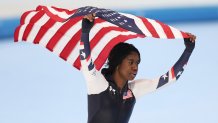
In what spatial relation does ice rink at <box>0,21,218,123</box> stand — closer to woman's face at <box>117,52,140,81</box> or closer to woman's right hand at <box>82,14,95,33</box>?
woman's face at <box>117,52,140,81</box>

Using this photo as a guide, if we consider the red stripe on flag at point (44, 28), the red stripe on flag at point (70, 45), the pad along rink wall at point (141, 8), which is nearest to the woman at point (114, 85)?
the red stripe on flag at point (70, 45)

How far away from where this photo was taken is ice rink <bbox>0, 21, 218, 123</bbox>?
497 centimetres

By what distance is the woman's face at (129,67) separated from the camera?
126 inches

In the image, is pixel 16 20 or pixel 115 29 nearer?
pixel 115 29

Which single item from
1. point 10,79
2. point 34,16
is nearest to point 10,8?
point 10,79

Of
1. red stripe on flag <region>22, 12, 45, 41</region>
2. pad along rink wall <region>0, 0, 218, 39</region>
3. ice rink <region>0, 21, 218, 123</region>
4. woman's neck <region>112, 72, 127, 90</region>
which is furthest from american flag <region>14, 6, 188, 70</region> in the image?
pad along rink wall <region>0, 0, 218, 39</region>

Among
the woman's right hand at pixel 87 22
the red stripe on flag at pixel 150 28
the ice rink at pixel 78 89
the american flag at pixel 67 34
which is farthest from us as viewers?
the ice rink at pixel 78 89

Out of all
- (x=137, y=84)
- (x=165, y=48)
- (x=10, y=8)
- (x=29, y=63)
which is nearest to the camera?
(x=137, y=84)

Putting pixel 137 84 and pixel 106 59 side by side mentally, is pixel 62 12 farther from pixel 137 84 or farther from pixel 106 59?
pixel 137 84

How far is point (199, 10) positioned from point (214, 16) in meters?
0.24

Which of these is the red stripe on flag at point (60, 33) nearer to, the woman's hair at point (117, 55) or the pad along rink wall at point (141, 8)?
the woman's hair at point (117, 55)

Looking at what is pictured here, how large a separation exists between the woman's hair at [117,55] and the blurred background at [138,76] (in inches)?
62.2

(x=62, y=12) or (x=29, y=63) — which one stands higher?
(x=62, y=12)

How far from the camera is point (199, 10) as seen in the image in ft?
28.1
